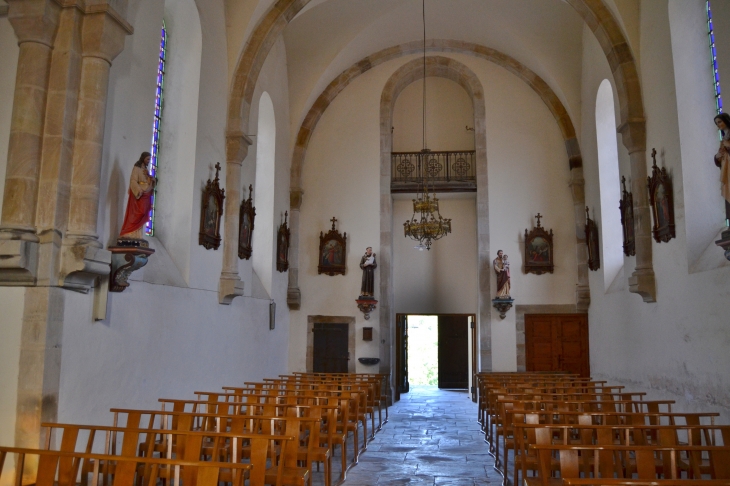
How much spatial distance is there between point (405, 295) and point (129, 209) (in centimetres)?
1160

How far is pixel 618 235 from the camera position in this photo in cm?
1378

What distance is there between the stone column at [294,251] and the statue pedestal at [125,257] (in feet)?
29.3

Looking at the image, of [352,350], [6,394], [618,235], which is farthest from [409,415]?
[6,394]

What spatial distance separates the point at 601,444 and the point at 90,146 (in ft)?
→ 19.8

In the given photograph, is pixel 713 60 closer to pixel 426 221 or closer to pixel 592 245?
pixel 592 245

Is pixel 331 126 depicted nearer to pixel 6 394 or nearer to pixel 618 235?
pixel 618 235

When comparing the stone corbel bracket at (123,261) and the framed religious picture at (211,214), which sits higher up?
the framed religious picture at (211,214)

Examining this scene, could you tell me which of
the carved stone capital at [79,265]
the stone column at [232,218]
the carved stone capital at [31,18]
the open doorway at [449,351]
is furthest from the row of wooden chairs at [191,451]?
the open doorway at [449,351]

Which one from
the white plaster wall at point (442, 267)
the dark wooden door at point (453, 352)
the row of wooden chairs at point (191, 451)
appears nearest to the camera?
the row of wooden chairs at point (191, 451)

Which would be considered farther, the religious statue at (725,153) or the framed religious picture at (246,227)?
the framed religious picture at (246,227)

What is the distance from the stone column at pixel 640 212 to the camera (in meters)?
10.4

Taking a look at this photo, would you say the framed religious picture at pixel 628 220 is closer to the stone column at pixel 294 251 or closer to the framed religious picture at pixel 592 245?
the framed religious picture at pixel 592 245

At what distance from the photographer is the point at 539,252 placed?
51.8 feet

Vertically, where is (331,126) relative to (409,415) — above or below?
above
